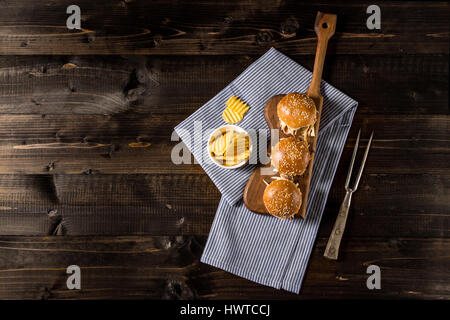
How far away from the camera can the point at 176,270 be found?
1934mm

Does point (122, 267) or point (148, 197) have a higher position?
point (148, 197)

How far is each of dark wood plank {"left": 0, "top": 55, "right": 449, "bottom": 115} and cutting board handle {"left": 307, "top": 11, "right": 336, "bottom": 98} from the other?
10 centimetres

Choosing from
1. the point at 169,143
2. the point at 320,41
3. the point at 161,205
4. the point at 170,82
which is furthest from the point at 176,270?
the point at 320,41

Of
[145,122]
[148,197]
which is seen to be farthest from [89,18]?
[148,197]

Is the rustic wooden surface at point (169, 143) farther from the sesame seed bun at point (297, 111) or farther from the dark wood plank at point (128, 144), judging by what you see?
the sesame seed bun at point (297, 111)

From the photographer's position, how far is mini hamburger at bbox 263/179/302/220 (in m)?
1.66

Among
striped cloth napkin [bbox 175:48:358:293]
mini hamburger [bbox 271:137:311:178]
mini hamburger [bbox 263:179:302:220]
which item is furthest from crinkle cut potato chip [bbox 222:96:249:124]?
mini hamburger [bbox 263:179:302:220]

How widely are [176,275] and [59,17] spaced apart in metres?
1.67

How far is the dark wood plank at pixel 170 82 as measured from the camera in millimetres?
1965

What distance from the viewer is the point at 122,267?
1.94 meters

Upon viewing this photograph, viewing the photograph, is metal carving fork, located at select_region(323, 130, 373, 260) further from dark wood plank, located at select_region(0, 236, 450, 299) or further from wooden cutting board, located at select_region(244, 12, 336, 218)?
wooden cutting board, located at select_region(244, 12, 336, 218)

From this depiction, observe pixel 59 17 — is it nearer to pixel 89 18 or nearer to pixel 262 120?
pixel 89 18

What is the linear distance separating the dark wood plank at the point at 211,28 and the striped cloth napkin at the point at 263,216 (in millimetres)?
308

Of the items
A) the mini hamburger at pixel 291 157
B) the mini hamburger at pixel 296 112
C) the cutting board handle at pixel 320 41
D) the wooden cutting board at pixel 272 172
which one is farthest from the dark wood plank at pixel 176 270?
the cutting board handle at pixel 320 41
